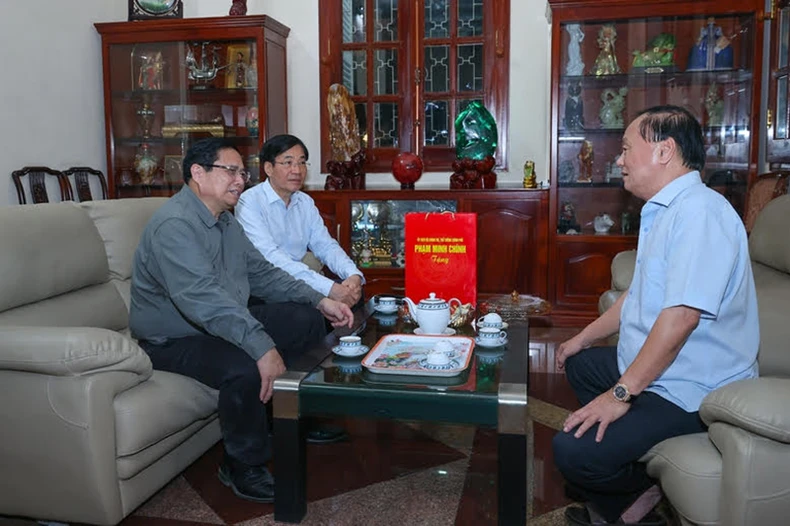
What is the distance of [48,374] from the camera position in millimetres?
1691

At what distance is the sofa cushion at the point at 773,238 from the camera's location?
2195 millimetres

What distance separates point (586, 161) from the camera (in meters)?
4.12

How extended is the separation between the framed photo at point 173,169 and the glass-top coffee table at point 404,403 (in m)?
2.95

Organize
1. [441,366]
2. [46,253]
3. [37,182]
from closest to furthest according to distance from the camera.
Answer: [441,366] → [46,253] → [37,182]

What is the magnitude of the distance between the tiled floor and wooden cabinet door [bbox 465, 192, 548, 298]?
1.58m

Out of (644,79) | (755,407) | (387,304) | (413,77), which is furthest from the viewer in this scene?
(413,77)

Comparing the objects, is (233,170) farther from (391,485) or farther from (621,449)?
Result: (621,449)

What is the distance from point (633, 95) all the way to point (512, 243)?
110cm

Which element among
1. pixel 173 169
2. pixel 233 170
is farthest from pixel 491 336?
pixel 173 169

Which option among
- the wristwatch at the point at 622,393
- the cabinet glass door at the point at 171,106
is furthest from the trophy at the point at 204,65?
the wristwatch at the point at 622,393

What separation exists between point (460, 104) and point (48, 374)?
10.6 feet

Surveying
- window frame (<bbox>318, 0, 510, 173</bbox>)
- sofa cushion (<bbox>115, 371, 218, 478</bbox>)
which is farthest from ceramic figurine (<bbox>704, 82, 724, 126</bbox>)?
sofa cushion (<bbox>115, 371, 218, 478</bbox>)

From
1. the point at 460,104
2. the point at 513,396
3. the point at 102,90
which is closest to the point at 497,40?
the point at 460,104

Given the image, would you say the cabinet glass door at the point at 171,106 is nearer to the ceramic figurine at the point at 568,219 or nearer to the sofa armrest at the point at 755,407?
the ceramic figurine at the point at 568,219
